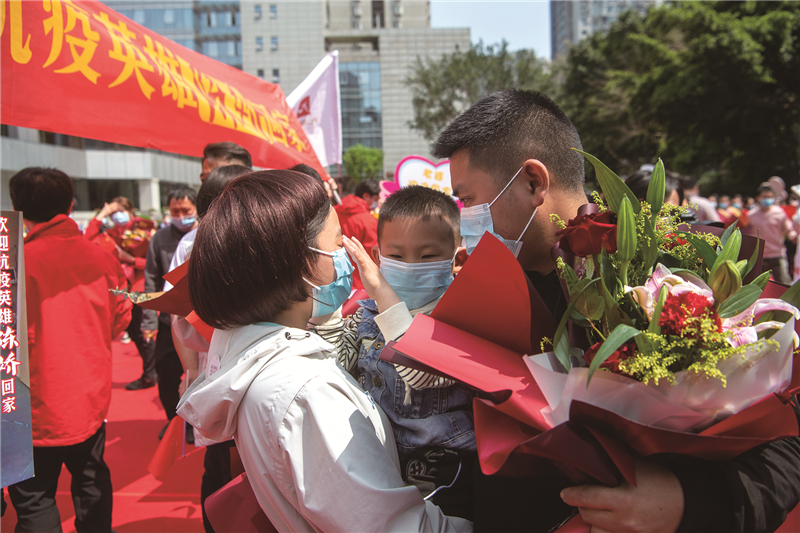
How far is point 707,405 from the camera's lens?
903 mm

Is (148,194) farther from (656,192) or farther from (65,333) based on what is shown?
(656,192)

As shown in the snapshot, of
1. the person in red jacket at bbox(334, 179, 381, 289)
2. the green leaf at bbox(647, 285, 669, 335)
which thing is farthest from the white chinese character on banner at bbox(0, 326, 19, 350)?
the person in red jacket at bbox(334, 179, 381, 289)

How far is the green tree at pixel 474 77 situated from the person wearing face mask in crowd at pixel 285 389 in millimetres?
27824

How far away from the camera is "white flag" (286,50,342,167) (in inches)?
205

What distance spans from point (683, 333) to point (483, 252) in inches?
15.5

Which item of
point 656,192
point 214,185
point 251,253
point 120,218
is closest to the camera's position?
point 656,192

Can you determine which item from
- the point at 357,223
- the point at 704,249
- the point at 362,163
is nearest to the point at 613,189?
the point at 704,249

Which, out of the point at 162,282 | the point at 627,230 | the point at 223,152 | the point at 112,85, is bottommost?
the point at 162,282

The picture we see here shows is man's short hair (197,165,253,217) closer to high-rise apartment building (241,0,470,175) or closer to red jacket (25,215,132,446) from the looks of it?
red jacket (25,215,132,446)

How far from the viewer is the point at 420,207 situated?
72.7 inches

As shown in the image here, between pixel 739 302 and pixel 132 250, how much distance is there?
684cm

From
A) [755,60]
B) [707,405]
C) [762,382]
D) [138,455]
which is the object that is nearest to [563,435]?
[707,405]

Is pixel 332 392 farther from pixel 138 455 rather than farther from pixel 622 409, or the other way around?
pixel 138 455

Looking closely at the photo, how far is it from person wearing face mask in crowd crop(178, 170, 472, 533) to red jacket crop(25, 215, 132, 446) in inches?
64.3
